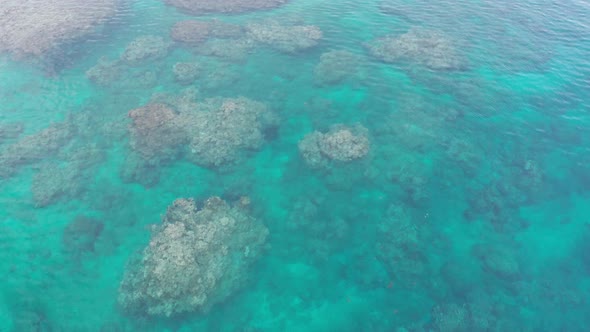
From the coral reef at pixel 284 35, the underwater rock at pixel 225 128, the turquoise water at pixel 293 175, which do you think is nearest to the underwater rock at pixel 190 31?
the turquoise water at pixel 293 175

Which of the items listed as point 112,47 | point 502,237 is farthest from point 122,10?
point 502,237

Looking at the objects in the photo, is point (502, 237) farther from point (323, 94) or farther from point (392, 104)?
point (323, 94)

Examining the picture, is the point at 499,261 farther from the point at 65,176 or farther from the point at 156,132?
the point at 65,176

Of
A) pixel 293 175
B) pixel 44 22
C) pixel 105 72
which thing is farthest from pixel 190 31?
pixel 293 175

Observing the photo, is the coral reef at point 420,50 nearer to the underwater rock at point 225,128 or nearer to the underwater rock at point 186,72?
the underwater rock at point 225,128

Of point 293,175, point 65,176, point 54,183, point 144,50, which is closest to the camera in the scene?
point 54,183

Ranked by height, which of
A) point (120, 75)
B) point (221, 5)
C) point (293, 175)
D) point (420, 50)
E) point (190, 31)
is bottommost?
point (293, 175)

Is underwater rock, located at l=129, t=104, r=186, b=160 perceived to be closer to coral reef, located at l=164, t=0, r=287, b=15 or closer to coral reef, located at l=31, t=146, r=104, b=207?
coral reef, located at l=31, t=146, r=104, b=207
